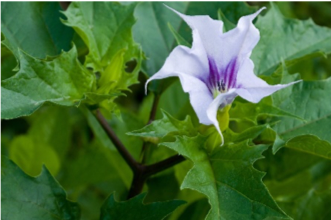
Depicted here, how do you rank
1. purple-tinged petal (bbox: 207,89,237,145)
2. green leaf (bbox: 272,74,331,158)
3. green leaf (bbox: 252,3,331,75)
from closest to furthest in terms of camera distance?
1. purple-tinged petal (bbox: 207,89,237,145)
2. green leaf (bbox: 272,74,331,158)
3. green leaf (bbox: 252,3,331,75)

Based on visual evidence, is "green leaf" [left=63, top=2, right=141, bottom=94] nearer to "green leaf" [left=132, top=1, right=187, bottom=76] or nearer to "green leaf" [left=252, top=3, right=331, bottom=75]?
"green leaf" [left=132, top=1, right=187, bottom=76]

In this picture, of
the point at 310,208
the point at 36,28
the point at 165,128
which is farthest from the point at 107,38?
the point at 310,208

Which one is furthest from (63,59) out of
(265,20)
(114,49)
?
(265,20)

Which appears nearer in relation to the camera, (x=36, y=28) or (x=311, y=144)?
(x=311, y=144)

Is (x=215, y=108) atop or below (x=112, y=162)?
atop

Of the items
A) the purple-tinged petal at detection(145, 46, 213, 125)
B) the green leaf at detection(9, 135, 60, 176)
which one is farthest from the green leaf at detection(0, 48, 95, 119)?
the green leaf at detection(9, 135, 60, 176)

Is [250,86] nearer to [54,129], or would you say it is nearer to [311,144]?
[311,144]
